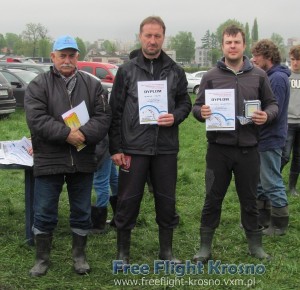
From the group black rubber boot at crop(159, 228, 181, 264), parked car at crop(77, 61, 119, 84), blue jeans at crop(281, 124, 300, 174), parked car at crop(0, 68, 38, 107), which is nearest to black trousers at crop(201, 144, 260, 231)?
black rubber boot at crop(159, 228, 181, 264)

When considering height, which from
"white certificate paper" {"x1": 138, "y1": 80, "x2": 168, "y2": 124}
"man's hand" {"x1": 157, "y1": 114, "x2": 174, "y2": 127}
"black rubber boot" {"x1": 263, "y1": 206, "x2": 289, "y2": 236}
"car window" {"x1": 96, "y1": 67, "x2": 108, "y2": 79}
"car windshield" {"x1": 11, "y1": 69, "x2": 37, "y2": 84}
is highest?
"car window" {"x1": 96, "y1": 67, "x2": 108, "y2": 79}

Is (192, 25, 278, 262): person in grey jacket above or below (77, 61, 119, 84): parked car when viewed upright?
below

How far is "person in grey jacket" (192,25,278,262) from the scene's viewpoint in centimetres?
396

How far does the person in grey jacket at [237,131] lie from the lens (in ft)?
13.0

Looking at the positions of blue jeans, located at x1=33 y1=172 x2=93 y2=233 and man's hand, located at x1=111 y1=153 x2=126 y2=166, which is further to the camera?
man's hand, located at x1=111 y1=153 x2=126 y2=166

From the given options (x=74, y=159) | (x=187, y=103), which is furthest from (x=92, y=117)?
(x=187, y=103)

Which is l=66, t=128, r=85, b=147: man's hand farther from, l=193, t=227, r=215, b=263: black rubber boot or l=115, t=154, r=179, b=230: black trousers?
l=193, t=227, r=215, b=263: black rubber boot

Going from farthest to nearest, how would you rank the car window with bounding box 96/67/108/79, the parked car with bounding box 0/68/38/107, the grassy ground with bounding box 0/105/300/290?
the car window with bounding box 96/67/108/79 → the parked car with bounding box 0/68/38/107 → the grassy ground with bounding box 0/105/300/290

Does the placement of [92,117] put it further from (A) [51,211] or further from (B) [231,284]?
(B) [231,284]

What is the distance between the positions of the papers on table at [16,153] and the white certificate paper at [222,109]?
1594 millimetres

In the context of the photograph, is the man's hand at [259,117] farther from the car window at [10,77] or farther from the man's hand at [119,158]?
the car window at [10,77]

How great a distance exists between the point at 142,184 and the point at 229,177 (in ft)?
2.54

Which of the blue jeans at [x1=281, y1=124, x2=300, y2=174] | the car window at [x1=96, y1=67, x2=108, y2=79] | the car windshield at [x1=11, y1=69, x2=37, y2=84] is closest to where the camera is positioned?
the blue jeans at [x1=281, y1=124, x2=300, y2=174]

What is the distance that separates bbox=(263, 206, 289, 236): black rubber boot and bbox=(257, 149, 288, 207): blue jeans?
0.08 m
